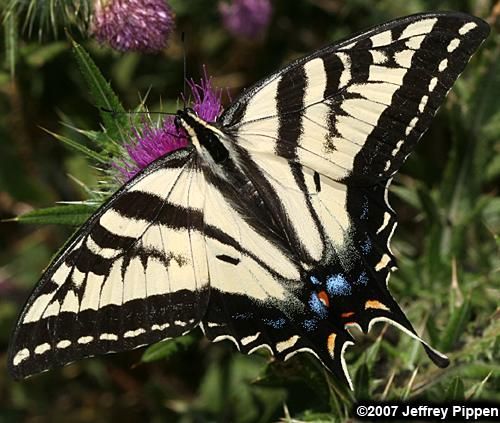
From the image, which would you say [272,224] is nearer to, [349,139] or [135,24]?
[349,139]

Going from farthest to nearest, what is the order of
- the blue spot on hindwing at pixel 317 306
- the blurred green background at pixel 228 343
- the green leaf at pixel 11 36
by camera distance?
the green leaf at pixel 11 36 → the blurred green background at pixel 228 343 → the blue spot on hindwing at pixel 317 306

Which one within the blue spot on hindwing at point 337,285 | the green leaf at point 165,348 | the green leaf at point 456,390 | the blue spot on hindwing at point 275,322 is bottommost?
the green leaf at point 165,348

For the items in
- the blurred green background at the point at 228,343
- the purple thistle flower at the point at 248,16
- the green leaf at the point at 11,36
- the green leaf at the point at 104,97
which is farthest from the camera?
the purple thistle flower at the point at 248,16

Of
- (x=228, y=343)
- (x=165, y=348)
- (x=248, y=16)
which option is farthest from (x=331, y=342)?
(x=248, y=16)

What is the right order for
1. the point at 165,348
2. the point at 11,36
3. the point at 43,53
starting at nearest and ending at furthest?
the point at 165,348
the point at 11,36
the point at 43,53

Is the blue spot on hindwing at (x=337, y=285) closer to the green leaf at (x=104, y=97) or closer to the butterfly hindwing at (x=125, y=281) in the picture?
the butterfly hindwing at (x=125, y=281)

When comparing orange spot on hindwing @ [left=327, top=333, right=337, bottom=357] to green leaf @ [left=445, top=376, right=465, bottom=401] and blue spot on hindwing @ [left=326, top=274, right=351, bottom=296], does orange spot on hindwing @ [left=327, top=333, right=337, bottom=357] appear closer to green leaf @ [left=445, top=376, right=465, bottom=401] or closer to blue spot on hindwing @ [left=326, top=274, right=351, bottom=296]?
blue spot on hindwing @ [left=326, top=274, right=351, bottom=296]

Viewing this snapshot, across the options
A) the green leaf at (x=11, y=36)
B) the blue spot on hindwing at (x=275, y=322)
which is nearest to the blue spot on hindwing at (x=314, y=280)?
the blue spot on hindwing at (x=275, y=322)

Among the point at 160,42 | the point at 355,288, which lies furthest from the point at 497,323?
the point at 160,42
